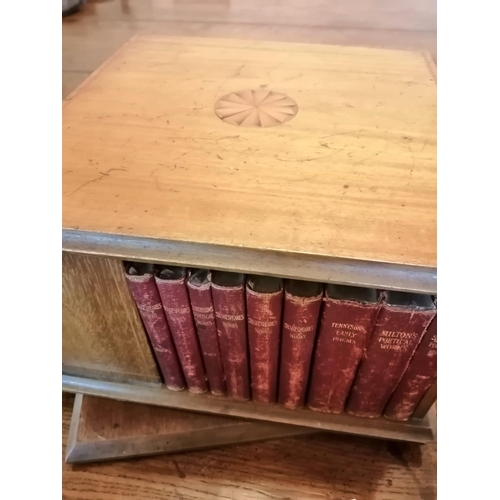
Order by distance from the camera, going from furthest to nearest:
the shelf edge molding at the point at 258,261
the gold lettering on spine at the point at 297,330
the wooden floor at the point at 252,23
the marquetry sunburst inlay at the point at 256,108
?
the wooden floor at the point at 252,23 → the marquetry sunburst inlay at the point at 256,108 → the gold lettering on spine at the point at 297,330 → the shelf edge molding at the point at 258,261

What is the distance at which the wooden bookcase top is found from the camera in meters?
0.50

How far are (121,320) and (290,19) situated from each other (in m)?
0.93

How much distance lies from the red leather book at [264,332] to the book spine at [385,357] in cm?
12

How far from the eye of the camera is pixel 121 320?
64cm

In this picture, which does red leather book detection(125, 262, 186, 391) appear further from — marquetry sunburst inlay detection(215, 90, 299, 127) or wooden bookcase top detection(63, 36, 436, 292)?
marquetry sunburst inlay detection(215, 90, 299, 127)

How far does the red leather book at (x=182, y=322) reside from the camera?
1.87 ft

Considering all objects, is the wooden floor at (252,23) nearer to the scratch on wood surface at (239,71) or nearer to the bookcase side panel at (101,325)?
the scratch on wood surface at (239,71)

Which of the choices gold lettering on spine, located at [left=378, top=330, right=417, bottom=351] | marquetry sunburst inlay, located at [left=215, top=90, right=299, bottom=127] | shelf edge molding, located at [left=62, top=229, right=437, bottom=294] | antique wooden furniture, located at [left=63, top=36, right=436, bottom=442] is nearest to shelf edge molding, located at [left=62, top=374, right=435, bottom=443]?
antique wooden furniture, located at [left=63, top=36, right=436, bottom=442]

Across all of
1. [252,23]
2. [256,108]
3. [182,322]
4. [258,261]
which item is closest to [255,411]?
[182,322]

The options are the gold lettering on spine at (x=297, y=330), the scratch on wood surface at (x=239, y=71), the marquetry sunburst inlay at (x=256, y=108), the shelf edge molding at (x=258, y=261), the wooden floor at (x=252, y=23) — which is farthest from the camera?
the wooden floor at (x=252, y=23)

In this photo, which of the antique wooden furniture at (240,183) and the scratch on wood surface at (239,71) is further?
the scratch on wood surface at (239,71)

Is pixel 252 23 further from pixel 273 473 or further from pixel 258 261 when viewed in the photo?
pixel 273 473

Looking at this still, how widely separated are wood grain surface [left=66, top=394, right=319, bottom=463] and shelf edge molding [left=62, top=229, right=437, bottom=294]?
38 centimetres

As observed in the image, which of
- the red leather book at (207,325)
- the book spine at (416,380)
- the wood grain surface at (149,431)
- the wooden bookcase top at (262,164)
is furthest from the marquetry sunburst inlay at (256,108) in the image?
the wood grain surface at (149,431)
